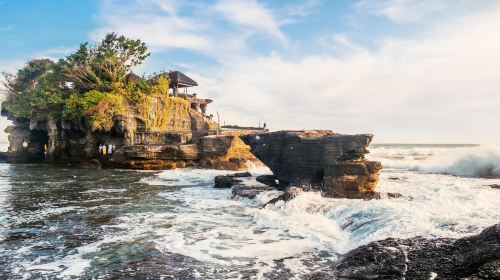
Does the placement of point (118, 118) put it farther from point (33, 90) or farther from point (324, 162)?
point (324, 162)

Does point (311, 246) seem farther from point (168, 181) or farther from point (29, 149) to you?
point (29, 149)

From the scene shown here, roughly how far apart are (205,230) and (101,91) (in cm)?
2919

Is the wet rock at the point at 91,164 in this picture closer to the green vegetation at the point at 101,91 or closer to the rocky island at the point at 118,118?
the rocky island at the point at 118,118

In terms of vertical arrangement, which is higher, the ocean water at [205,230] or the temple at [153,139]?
the temple at [153,139]

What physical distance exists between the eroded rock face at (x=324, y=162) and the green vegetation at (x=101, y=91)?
64.5 ft

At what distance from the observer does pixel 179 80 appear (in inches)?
1570

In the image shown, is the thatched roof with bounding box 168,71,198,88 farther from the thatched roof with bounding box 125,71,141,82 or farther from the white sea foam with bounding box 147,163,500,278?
the white sea foam with bounding box 147,163,500,278

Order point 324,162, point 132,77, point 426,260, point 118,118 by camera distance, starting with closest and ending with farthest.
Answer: point 426,260
point 324,162
point 118,118
point 132,77

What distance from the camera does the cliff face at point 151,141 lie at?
3038 cm

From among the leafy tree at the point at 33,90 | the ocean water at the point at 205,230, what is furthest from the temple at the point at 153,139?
the ocean water at the point at 205,230

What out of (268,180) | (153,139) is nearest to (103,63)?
(153,139)

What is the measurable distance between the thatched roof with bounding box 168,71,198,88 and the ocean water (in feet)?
85.9

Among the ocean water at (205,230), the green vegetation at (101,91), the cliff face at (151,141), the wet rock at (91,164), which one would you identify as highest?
the green vegetation at (101,91)

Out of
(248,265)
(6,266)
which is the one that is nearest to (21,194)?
(6,266)
